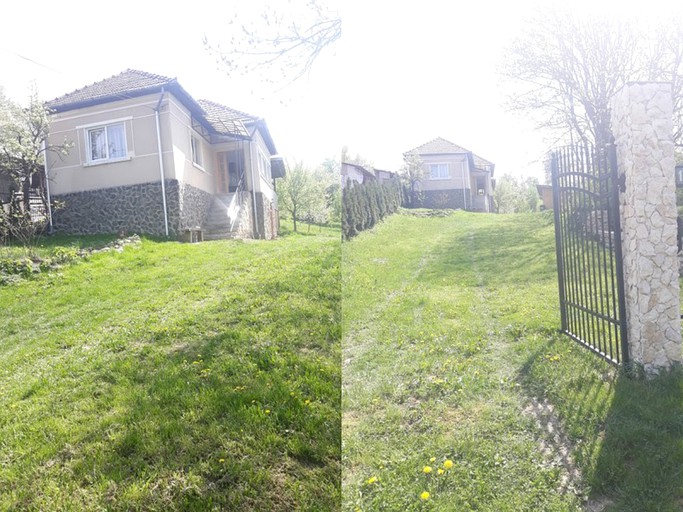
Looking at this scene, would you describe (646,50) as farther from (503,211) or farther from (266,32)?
(266,32)

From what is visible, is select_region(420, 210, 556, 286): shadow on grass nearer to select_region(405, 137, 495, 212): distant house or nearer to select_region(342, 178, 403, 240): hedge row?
select_region(405, 137, 495, 212): distant house

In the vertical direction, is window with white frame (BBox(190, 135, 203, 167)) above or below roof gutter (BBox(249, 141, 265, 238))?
above

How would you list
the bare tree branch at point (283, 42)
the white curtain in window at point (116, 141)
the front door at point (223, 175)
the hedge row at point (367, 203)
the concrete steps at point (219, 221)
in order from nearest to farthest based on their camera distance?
the hedge row at point (367, 203) < the bare tree branch at point (283, 42) < the white curtain in window at point (116, 141) < the front door at point (223, 175) < the concrete steps at point (219, 221)

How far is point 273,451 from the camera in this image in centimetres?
138

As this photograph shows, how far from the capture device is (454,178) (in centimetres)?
213

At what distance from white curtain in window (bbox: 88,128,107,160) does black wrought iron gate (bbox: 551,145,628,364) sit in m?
2.18

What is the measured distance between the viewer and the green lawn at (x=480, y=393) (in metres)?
1.11

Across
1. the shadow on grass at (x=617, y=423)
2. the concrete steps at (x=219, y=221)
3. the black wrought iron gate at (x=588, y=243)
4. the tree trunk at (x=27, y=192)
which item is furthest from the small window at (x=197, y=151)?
the shadow on grass at (x=617, y=423)

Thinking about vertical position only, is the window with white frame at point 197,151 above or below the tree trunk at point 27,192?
above

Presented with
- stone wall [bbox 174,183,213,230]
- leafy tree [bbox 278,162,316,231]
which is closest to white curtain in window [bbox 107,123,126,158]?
stone wall [bbox 174,183,213,230]

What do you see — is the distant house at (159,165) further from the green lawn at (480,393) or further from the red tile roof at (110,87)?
the green lawn at (480,393)

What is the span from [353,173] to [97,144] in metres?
1.39

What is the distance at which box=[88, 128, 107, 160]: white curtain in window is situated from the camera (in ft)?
7.17

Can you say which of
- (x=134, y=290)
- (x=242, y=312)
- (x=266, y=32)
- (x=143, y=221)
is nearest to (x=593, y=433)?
(x=242, y=312)
